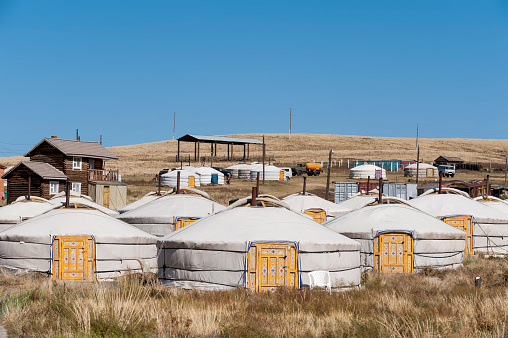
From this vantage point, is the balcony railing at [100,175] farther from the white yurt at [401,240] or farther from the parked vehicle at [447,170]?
the parked vehicle at [447,170]

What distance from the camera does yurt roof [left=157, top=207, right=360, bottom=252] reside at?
1622cm

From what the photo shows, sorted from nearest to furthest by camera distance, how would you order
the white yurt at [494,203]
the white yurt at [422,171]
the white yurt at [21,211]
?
the white yurt at [21,211] → the white yurt at [494,203] → the white yurt at [422,171]


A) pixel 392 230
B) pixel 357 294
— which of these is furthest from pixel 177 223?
pixel 357 294

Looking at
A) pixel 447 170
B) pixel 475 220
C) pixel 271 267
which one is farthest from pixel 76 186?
pixel 447 170

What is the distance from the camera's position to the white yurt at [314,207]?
31.9 metres

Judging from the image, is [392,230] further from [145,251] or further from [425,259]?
[145,251]

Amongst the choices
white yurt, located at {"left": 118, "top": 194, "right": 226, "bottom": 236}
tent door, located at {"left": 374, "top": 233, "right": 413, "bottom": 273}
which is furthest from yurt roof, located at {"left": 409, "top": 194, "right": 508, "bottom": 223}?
white yurt, located at {"left": 118, "top": 194, "right": 226, "bottom": 236}

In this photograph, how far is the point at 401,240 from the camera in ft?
69.3

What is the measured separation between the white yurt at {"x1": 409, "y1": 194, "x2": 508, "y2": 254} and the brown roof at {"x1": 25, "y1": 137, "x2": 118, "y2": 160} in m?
24.5

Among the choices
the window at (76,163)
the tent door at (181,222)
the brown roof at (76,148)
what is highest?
the brown roof at (76,148)

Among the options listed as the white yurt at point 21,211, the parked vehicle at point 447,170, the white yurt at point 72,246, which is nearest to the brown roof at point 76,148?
the white yurt at point 21,211

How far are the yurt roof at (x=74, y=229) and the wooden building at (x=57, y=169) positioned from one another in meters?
19.9

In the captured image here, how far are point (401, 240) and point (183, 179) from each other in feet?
112

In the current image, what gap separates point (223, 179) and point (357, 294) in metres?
44.0
